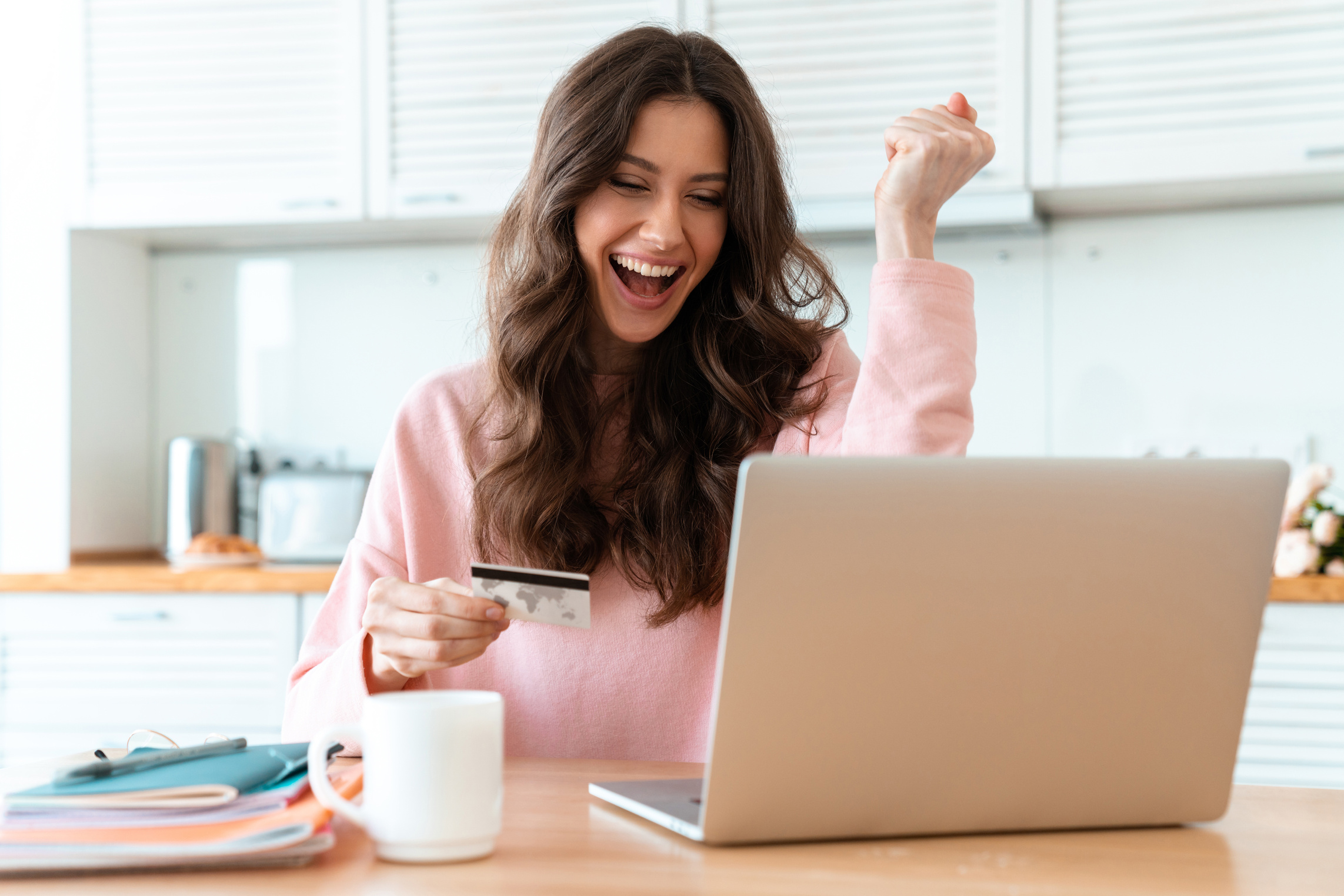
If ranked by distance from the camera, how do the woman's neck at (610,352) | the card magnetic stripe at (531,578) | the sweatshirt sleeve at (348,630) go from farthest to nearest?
1. the woman's neck at (610,352)
2. the sweatshirt sleeve at (348,630)
3. the card magnetic stripe at (531,578)

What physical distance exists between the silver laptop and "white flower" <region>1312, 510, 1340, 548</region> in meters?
1.55

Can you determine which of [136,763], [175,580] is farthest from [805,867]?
[175,580]

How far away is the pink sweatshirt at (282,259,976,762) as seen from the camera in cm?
122

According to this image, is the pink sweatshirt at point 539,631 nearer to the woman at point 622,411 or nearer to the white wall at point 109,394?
the woman at point 622,411

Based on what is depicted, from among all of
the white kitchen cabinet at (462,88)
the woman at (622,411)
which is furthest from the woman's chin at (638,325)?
the white kitchen cabinet at (462,88)

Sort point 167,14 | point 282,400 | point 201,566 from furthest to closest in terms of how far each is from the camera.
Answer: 1. point 282,400
2. point 167,14
3. point 201,566

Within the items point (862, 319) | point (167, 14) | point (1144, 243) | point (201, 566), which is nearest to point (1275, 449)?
point (1144, 243)

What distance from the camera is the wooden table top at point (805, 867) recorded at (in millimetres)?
620

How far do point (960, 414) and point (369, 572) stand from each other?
61 cm

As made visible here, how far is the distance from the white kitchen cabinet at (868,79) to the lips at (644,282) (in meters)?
1.17

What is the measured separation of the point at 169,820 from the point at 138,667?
1.92 meters

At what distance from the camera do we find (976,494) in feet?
2.17

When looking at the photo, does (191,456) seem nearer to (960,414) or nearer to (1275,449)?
(960,414)

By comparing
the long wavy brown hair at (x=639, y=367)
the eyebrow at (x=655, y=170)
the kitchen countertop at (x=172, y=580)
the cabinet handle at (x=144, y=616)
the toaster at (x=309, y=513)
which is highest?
the eyebrow at (x=655, y=170)
